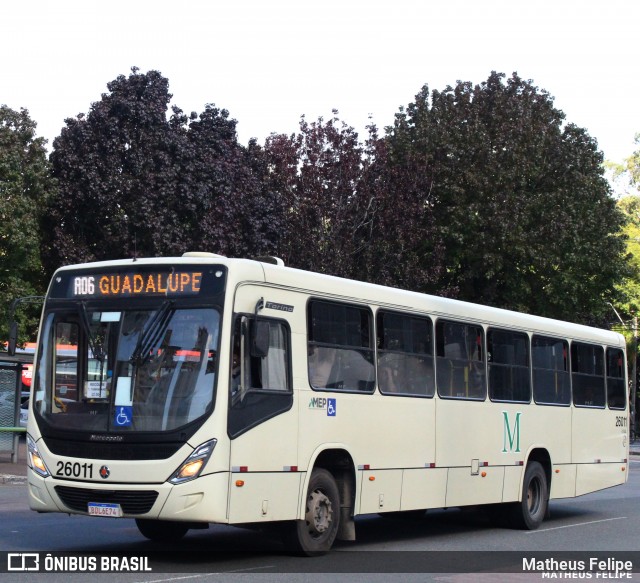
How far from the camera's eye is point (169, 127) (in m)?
36.3

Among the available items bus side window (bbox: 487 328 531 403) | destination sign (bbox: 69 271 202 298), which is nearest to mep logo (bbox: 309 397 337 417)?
destination sign (bbox: 69 271 202 298)

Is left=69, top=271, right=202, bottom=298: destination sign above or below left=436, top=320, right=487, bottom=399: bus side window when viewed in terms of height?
above

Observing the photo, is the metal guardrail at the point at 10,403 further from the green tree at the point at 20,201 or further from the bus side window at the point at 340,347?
the bus side window at the point at 340,347

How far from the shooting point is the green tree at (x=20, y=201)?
111 feet

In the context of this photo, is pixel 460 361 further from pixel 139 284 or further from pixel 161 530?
pixel 139 284

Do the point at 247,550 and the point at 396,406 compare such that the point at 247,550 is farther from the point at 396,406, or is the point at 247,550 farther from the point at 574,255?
the point at 574,255

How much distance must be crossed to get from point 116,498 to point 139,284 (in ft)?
7.11

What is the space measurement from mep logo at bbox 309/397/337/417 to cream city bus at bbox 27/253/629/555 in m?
0.02

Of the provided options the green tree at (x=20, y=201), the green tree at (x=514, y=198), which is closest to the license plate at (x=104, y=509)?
the green tree at (x=20, y=201)

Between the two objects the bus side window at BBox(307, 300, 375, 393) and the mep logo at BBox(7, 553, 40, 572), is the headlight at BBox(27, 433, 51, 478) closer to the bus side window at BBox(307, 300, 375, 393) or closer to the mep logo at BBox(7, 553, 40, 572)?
→ the mep logo at BBox(7, 553, 40, 572)

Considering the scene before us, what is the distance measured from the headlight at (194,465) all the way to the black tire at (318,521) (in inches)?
66.1

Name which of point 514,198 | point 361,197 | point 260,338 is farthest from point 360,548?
point 514,198

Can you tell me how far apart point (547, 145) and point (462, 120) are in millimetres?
3544

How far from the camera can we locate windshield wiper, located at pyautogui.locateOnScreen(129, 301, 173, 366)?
11.1 metres
